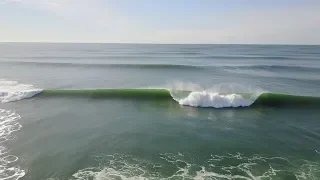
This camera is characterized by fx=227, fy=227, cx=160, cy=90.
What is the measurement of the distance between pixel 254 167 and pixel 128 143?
4611 mm

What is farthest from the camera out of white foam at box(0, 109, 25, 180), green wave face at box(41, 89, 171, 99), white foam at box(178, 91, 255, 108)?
green wave face at box(41, 89, 171, 99)

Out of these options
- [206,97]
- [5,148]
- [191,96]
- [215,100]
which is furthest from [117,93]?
[5,148]

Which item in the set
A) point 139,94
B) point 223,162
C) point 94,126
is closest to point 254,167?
point 223,162

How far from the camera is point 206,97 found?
47.5 ft

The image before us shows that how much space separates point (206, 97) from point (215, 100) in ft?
1.94

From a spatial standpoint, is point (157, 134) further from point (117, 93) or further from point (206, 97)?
point (117, 93)

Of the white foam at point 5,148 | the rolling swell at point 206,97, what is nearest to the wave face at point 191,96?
the rolling swell at point 206,97

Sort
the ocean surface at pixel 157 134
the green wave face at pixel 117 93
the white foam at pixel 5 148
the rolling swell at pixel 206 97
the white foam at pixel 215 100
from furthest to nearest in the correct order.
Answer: the green wave face at pixel 117 93 → the rolling swell at pixel 206 97 → the white foam at pixel 215 100 → the ocean surface at pixel 157 134 → the white foam at pixel 5 148

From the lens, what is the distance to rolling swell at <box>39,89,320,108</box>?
14.2 m

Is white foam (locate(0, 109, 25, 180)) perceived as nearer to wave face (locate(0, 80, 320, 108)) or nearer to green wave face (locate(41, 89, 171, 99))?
wave face (locate(0, 80, 320, 108))

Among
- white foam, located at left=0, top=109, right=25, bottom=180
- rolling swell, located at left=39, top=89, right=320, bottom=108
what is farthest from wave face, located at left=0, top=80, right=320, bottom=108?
white foam, located at left=0, top=109, right=25, bottom=180

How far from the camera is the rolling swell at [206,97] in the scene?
14234 mm

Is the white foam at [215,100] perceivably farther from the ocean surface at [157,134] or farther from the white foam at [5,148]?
the white foam at [5,148]

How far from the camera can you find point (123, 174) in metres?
6.73
